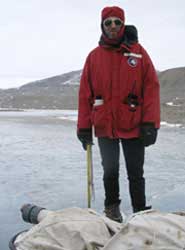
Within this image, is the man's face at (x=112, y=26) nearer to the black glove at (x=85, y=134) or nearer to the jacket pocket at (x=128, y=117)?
the jacket pocket at (x=128, y=117)

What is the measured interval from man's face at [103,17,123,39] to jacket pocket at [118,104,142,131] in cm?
58

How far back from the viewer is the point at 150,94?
11.7 feet

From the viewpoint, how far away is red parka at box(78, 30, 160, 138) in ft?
11.6

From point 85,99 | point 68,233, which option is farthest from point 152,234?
point 85,99

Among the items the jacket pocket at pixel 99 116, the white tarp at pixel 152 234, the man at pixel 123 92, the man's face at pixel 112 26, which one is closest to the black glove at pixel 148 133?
the man at pixel 123 92

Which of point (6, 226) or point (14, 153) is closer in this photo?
point (6, 226)

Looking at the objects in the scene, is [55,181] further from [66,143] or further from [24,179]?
[66,143]

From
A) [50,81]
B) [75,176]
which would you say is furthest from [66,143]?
[50,81]

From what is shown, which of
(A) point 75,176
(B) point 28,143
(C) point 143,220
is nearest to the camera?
(C) point 143,220

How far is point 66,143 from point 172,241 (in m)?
8.89

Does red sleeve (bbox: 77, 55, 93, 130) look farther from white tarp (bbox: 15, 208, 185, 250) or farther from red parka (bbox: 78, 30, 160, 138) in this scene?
white tarp (bbox: 15, 208, 185, 250)

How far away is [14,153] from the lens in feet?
28.9

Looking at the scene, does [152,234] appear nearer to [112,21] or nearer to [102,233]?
[102,233]

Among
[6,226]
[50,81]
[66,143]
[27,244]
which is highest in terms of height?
[27,244]
